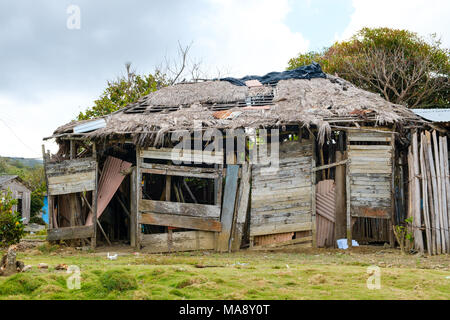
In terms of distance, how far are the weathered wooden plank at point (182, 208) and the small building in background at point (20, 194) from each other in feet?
64.9

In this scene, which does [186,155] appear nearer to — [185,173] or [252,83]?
[185,173]

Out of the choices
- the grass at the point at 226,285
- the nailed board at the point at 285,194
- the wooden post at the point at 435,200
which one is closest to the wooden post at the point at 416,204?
the wooden post at the point at 435,200

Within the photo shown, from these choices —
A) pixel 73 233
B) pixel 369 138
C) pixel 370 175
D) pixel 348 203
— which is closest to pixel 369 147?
pixel 369 138

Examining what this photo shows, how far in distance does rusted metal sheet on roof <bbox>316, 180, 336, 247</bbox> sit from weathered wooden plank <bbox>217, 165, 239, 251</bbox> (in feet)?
7.13

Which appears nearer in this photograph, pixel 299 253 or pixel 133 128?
pixel 299 253

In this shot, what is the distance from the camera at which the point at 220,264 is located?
8.02 m

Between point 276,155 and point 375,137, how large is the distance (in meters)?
2.50

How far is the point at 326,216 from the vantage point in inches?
449

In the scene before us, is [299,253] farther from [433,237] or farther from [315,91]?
[315,91]

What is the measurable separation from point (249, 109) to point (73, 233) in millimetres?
5816

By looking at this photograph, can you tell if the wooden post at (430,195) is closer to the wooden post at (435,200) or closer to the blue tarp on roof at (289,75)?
the wooden post at (435,200)

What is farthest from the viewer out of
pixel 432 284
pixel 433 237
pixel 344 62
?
pixel 344 62
